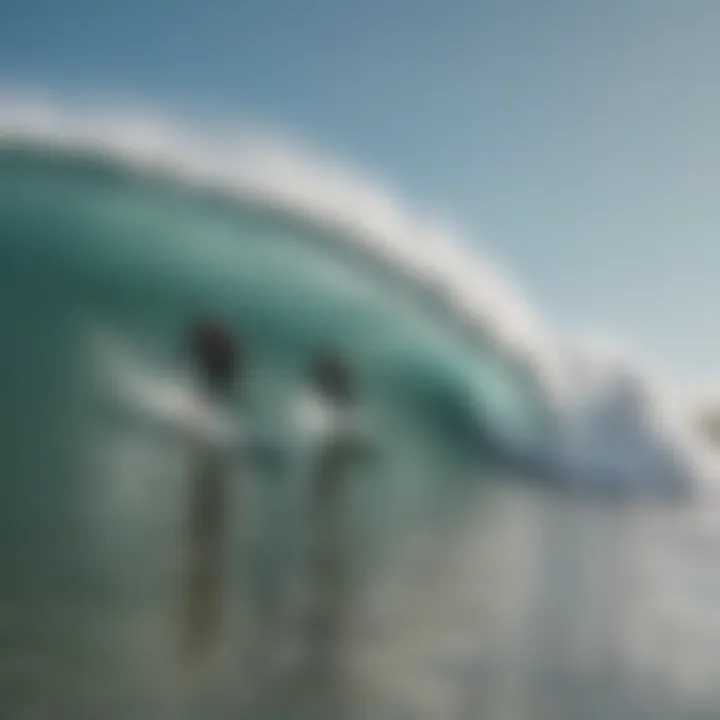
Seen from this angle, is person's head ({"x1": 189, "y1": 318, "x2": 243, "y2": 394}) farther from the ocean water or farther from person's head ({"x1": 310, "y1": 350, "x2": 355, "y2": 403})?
person's head ({"x1": 310, "y1": 350, "x2": 355, "y2": 403})

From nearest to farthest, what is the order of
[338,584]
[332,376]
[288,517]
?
[338,584] < [288,517] < [332,376]

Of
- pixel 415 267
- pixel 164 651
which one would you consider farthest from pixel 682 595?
pixel 164 651

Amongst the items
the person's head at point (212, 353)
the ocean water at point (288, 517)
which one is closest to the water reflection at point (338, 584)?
the ocean water at point (288, 517)

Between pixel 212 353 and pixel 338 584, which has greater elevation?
pixel 212 353

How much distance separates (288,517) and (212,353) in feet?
1.22

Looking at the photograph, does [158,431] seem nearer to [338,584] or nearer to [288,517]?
[288,517]

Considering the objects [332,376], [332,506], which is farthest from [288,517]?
[332,376]

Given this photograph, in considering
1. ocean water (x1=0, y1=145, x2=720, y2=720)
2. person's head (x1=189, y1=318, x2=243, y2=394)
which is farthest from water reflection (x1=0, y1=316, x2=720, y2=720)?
person's head (x1=189, y1=318, x2=243, y2=394)

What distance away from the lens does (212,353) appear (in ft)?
6.55

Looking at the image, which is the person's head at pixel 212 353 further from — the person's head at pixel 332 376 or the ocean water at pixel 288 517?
the person's head at pixel 332 376

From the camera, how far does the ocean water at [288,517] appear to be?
161 centimetres

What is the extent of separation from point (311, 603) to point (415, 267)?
0.74 metres

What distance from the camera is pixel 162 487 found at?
76.0 inches

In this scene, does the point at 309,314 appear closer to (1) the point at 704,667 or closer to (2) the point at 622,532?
(2) the point at 622,532
